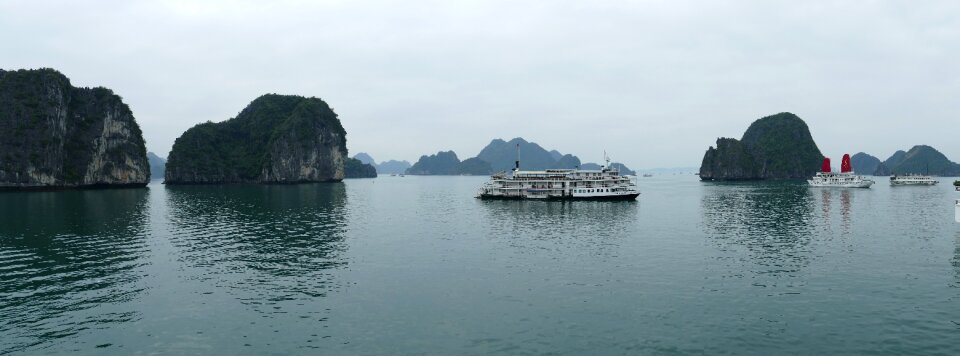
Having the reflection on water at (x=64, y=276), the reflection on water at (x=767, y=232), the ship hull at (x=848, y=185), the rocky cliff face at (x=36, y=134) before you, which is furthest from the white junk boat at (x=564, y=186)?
the rocky cliff face at (x=36, y=134)

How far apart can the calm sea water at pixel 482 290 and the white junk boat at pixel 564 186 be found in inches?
2080

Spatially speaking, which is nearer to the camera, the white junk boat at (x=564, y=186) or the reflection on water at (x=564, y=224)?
→ the reflection on water at (x=564, y=224)

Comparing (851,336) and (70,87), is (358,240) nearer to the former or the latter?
(851,336)

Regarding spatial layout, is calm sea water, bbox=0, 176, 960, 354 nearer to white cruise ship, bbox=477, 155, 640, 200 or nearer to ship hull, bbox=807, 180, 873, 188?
white cruise ship, bbox=477, 155, 640, 200

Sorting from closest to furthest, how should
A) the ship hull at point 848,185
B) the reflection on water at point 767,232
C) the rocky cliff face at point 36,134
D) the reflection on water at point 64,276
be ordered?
the reflection on water at point 64,276 → the reflection on water at point 767,232 → the rocky cliff face at point 36,134 → the ship hull at point 848,185

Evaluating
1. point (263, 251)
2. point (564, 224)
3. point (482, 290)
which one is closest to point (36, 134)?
point (263, 251)

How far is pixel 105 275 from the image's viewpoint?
38875 mm

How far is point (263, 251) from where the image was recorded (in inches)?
1982

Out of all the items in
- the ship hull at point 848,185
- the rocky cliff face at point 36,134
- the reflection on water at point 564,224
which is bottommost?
the reflection on water at point 564,224

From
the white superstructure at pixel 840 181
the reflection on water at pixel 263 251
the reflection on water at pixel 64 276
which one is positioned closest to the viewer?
the reflection on water at pixel 64 276

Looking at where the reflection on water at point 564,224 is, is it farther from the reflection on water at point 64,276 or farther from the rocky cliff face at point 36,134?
the rocky cliff face at point 36,134

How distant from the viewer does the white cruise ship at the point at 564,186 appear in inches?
4771

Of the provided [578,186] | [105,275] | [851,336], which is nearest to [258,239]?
[105,275]

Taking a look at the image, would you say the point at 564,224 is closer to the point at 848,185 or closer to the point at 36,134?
the point at 848,185
